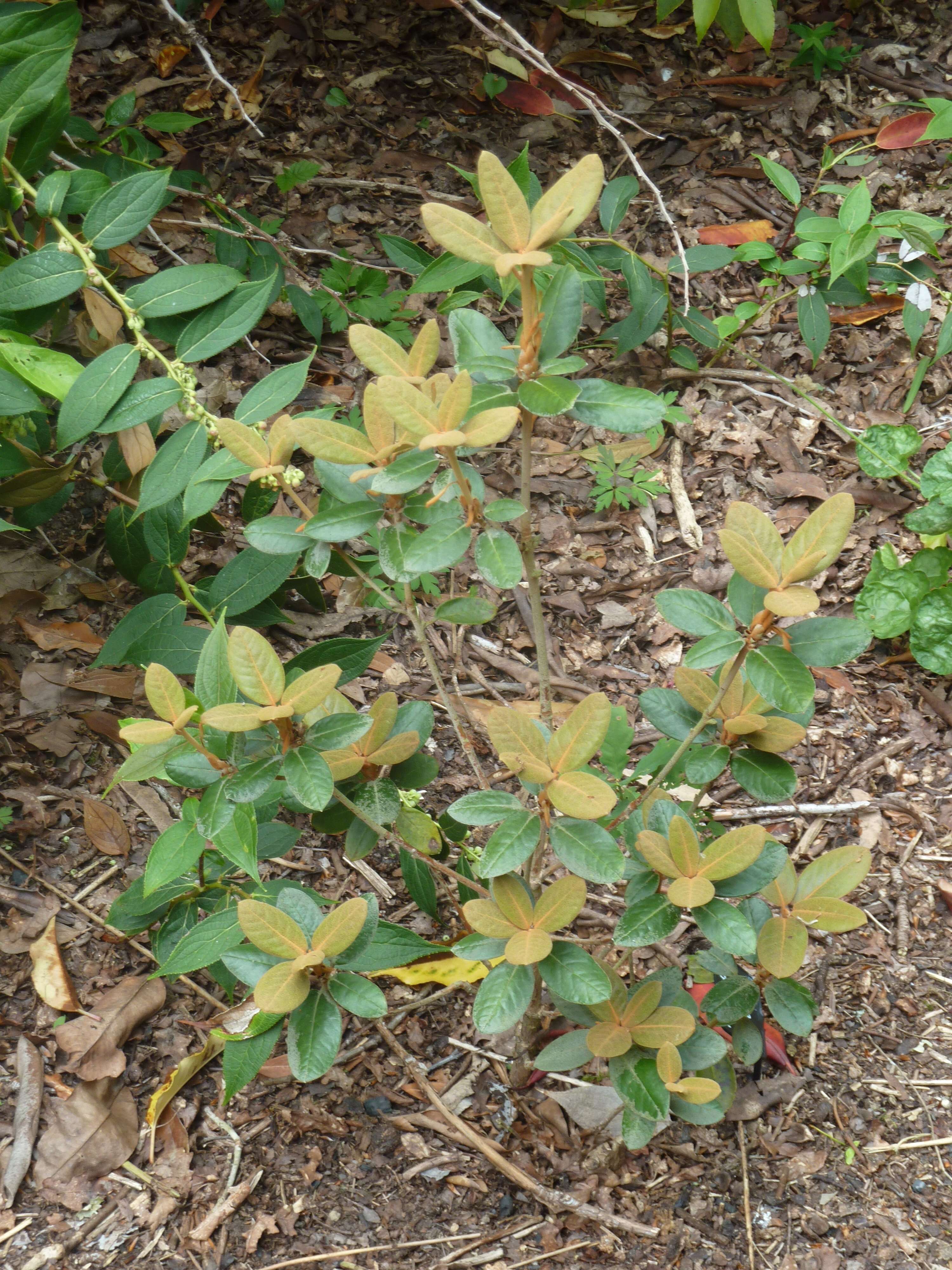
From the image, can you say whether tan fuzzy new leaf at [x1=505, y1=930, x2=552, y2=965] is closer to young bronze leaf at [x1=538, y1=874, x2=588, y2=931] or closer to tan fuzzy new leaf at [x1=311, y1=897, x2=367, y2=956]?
young bronze leaf at [x1=538, y1=874, x2=588, y2=931]

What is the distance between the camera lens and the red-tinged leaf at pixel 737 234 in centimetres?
312

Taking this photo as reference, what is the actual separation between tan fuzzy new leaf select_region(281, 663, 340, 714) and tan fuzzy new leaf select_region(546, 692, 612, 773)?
28 cm

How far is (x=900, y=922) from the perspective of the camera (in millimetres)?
1988

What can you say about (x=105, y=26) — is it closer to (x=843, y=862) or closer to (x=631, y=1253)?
(x=843, y=862)

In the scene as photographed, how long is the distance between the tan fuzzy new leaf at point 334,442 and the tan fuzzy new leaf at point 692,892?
65 cm

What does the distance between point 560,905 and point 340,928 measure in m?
0.28

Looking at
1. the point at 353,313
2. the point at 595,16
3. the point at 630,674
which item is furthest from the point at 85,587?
the point at 595,16

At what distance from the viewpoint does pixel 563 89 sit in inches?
126

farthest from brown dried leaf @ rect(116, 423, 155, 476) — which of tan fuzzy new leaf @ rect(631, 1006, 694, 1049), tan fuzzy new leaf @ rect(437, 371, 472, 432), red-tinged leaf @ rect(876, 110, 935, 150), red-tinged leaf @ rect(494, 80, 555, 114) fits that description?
red-tinged leaf @ rect(876, 110, 935, 150)

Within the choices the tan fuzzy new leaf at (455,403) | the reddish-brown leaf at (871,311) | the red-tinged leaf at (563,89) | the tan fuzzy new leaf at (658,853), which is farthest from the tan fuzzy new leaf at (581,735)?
the red-tinged leaf at (563,89)

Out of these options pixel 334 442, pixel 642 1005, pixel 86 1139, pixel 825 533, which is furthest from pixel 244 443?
pixel 86 1139

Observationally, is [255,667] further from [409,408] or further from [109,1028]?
[109,1028]

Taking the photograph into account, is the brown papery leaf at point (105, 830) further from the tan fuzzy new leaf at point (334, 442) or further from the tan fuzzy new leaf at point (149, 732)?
the tan fuzzy new leaf at point (334, 442)

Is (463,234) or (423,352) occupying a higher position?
(463,234)
